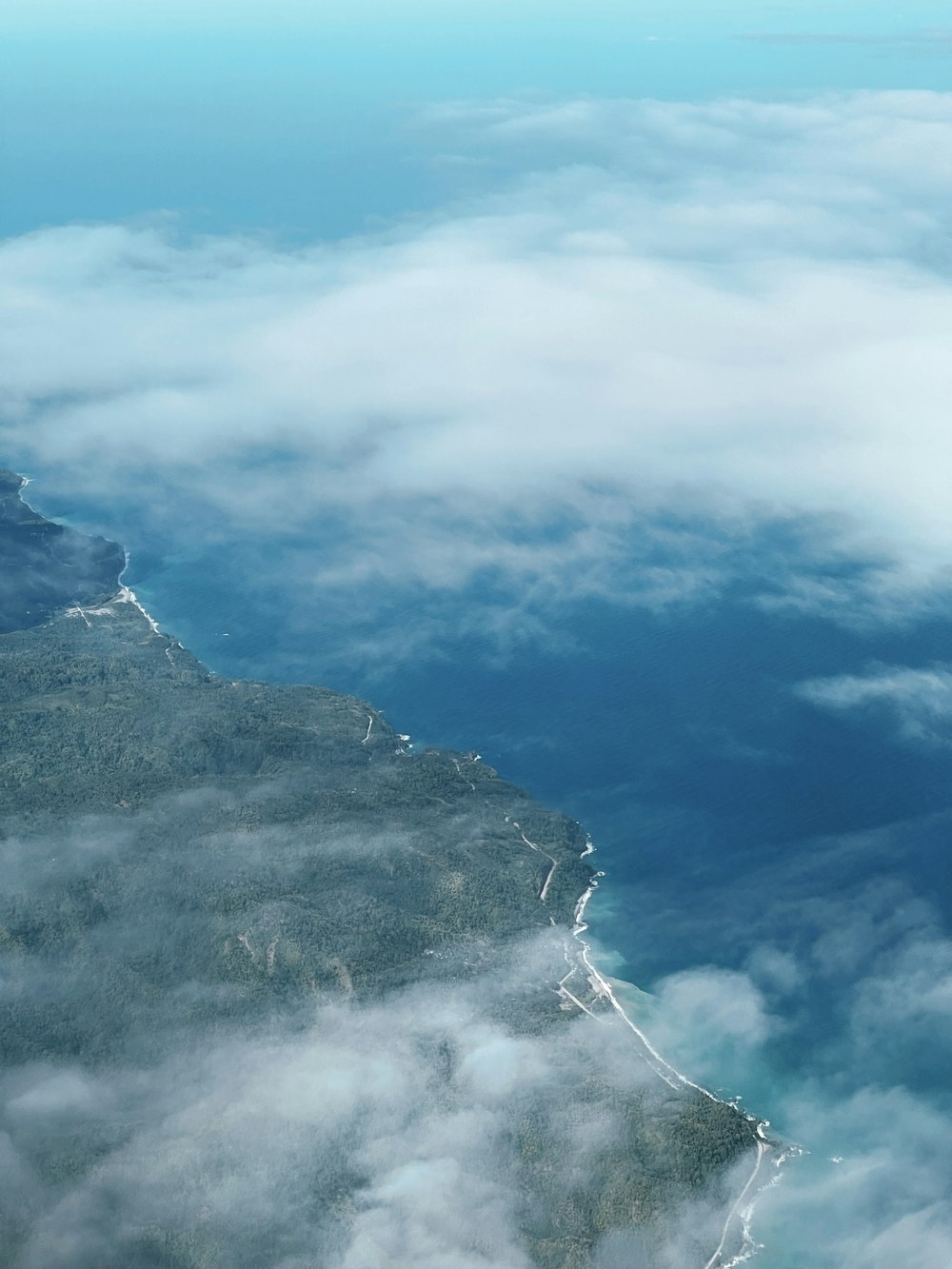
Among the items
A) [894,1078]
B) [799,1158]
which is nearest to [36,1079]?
[799,1158]

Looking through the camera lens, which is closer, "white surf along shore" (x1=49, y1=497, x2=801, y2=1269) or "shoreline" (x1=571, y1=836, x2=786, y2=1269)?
"shoreline" (x1=571, y1=836, x2=786, y2=1269)

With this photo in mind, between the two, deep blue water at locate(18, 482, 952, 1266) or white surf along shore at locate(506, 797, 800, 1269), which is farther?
deep blue water at locate(18, 482, 952, 1266)

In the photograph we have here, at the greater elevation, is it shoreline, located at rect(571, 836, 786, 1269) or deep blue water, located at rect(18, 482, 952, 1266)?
shoreline, located at rect(571, 836, 786, 1269)

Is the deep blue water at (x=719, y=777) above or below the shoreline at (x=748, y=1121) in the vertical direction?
below

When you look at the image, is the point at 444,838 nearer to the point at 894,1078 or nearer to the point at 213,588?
the point at 894,1078

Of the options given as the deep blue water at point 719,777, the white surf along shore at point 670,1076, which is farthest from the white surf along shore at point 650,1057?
the deep blue water at point 719,777

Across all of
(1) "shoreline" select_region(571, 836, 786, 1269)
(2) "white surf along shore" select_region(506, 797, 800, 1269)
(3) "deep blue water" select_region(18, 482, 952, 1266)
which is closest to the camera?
(1) "shoreline" select_region(571, 836, 786, 1269)

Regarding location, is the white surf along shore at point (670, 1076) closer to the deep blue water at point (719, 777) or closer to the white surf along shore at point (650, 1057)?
the white surf along shore at point (650, 1057)

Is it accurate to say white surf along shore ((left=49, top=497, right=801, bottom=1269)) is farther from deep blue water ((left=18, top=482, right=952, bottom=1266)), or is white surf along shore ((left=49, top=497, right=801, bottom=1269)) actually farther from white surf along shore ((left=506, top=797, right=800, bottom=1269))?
deep blue water ((left=18, top=482, right=952, bottom=1266))

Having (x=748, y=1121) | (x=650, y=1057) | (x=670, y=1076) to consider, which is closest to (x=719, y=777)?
(x=650, y=1057)

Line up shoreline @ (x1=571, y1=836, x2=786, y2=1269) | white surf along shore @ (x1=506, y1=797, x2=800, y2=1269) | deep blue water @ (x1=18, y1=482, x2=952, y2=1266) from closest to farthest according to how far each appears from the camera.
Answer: shoreline @ (x1=571, y1=836, x2=786, y2=1269)
white surf along shore @ (x1=506, y1=797, x2=800, y2=1269)
deep blue water @ (x1=18, y1=482, x2=952, y2=1266)

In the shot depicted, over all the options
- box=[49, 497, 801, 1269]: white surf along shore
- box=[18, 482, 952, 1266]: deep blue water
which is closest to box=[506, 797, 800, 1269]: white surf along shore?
box=[49, 497, 801, 1269]: white surf along shore
